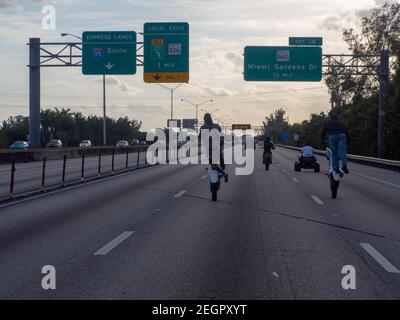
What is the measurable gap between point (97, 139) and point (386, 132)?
106834 millimetres

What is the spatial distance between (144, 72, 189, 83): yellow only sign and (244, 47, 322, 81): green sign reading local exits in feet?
18.3

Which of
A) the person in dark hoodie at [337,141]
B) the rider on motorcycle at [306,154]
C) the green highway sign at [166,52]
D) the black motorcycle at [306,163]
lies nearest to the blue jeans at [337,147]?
the person in dark hoodie at [337,141]

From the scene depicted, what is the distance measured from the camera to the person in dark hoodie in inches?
787

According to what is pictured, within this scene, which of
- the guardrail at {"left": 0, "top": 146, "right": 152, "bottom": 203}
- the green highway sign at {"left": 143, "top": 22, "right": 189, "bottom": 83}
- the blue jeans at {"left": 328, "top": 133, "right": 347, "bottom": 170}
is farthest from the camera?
the green highway sign at {"left": 143, "top": 22, "right": 189, "bottom": 83}

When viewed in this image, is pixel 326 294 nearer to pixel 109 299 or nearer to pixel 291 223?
pixel 109 299

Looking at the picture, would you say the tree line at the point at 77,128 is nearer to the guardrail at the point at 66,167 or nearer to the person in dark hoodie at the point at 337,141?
the guardrail at the point at 66,167

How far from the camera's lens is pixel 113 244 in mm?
11766

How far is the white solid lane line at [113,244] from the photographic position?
36.0 feet

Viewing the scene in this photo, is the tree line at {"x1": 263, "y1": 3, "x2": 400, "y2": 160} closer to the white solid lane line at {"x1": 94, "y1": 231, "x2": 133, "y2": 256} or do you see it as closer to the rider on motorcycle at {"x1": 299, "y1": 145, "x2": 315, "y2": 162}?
the rider on motorcycle at {"x1": 299, "y1": 145, "x2": 315, "y2": 162}

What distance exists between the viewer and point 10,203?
61.9 feet

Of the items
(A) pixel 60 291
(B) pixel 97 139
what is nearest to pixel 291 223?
(A) pixel 60 291

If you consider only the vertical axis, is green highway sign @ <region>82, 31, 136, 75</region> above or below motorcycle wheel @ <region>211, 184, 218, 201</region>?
above

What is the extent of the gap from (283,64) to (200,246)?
36.0 metres

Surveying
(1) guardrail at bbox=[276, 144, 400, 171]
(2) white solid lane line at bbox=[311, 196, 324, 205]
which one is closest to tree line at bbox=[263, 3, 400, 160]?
(1) guardrail at bbox=[276, 144, 400, 171]
